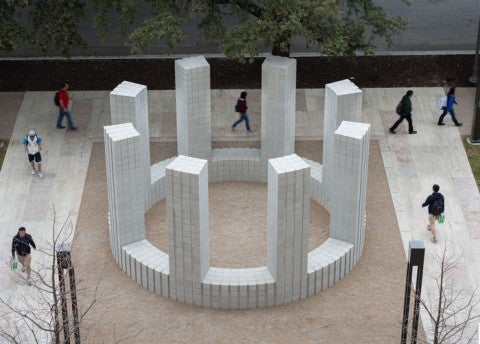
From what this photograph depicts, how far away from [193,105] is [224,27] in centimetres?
302

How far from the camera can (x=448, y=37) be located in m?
31.7

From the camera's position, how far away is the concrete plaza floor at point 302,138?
2220 cm

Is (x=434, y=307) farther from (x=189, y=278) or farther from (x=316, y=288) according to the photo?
(x=189, y=278)

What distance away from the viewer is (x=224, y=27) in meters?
25.3

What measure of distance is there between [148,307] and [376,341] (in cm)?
432

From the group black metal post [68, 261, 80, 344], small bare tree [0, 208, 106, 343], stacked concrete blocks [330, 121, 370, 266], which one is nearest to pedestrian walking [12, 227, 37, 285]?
small bare tree [0, 208, 106, 343]

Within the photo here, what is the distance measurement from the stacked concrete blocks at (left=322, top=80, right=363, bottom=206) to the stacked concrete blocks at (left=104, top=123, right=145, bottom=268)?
158 inches

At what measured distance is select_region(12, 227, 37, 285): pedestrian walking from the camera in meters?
20.2

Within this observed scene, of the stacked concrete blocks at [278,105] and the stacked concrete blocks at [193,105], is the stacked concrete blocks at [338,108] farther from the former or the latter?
the stacked concrete blocks at [193,105]

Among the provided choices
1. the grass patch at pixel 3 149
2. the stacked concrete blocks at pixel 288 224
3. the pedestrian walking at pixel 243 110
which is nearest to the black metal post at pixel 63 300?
the stacked concrete blocks at pixel 288 224

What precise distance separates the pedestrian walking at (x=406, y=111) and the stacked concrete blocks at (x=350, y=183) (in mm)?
5241

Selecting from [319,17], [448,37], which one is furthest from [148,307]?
[448,37]

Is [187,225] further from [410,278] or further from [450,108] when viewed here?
[450,108]

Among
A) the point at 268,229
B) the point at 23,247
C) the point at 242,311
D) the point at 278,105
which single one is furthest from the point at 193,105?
the point at 242,311
